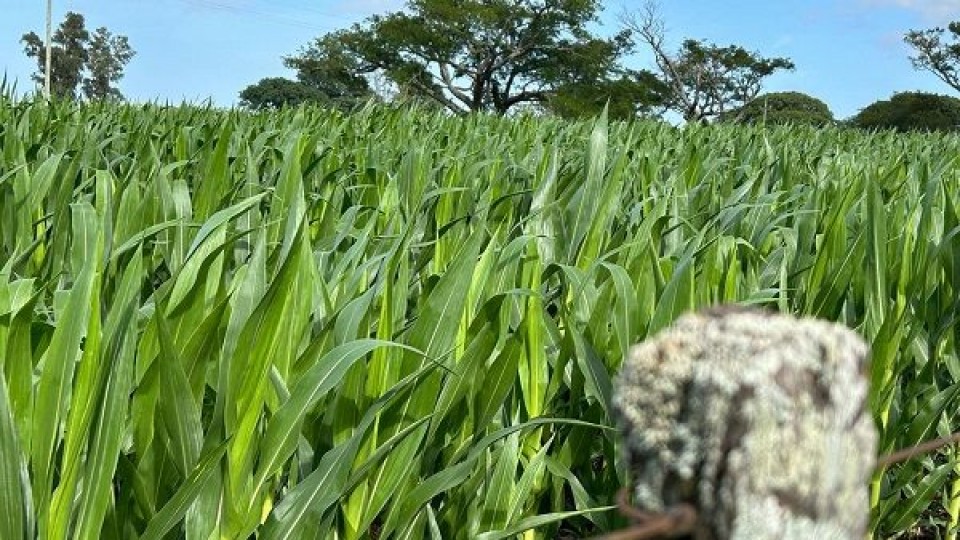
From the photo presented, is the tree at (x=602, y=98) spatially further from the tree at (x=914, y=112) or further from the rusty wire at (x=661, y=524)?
the rusty wire at (x=661, y=524)

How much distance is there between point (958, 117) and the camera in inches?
1603

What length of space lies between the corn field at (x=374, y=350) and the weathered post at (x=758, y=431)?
66 centimetres

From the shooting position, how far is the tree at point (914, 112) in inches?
1570

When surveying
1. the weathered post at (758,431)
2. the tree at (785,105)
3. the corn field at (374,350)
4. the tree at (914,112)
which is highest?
the tree at (785,105)

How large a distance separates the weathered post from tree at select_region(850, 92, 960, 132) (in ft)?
139

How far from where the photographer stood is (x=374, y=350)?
3.72 feet

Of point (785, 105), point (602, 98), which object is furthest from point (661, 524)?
point (785, 105)

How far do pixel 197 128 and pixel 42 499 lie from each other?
319 cm

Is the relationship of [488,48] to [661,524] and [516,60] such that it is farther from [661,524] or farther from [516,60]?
[661,524]

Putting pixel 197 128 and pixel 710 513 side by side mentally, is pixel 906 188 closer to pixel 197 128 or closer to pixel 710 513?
pixel 197 128

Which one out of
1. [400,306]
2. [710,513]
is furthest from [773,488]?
[400,306]

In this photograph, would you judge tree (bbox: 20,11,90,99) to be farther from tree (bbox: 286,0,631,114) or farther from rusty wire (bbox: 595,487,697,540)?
rusty wire (bbox: 595,487,697,540)

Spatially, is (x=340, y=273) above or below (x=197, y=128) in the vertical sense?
below

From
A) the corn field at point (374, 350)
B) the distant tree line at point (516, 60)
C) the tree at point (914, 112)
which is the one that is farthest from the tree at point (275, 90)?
the corn field at point (374, 350)
